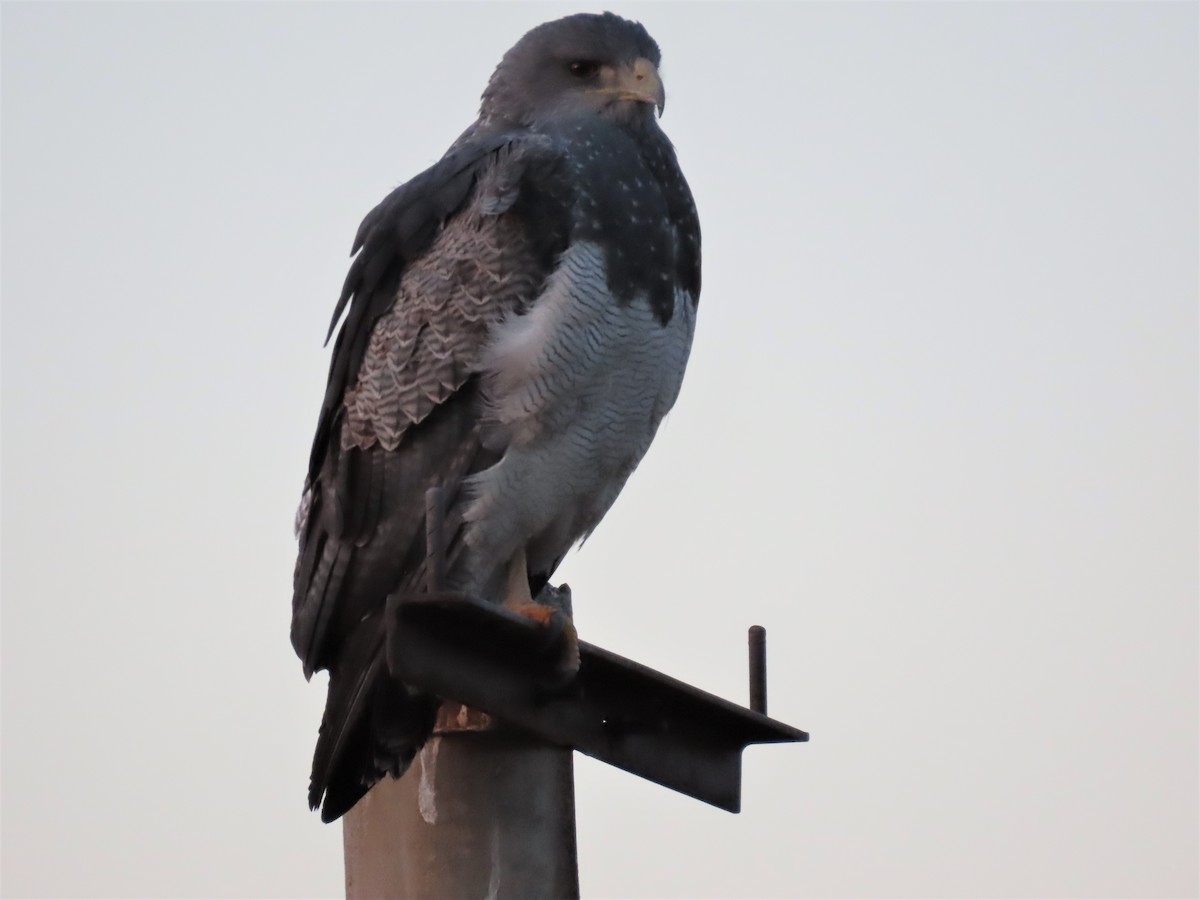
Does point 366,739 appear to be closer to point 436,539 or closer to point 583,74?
point 436,539

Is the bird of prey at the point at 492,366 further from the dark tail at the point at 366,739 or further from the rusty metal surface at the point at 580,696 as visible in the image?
the rusty metal surface at the point at 580,696

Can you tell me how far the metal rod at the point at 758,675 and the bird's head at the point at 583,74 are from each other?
6.93 ft

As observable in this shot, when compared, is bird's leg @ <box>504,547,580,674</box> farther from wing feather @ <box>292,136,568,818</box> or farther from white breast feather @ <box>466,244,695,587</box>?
wing feather @ <box>292,136,568,818</box>

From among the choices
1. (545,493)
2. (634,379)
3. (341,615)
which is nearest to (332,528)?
(341,615)

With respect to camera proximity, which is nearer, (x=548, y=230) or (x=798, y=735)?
(x=798, y=735)

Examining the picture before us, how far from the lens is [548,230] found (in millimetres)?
5719

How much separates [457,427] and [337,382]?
1.84 ft

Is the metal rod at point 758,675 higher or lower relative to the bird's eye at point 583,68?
lower

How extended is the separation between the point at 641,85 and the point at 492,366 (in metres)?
1.29

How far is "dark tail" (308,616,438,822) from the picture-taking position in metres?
4.91

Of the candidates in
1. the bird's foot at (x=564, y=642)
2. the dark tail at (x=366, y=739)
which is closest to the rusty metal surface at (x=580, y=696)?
the bird's foot at (x=564, y=642)

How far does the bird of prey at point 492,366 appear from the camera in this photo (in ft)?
18.3

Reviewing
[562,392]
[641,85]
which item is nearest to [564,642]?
[562,392]

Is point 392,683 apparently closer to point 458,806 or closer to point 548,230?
point 458,806
